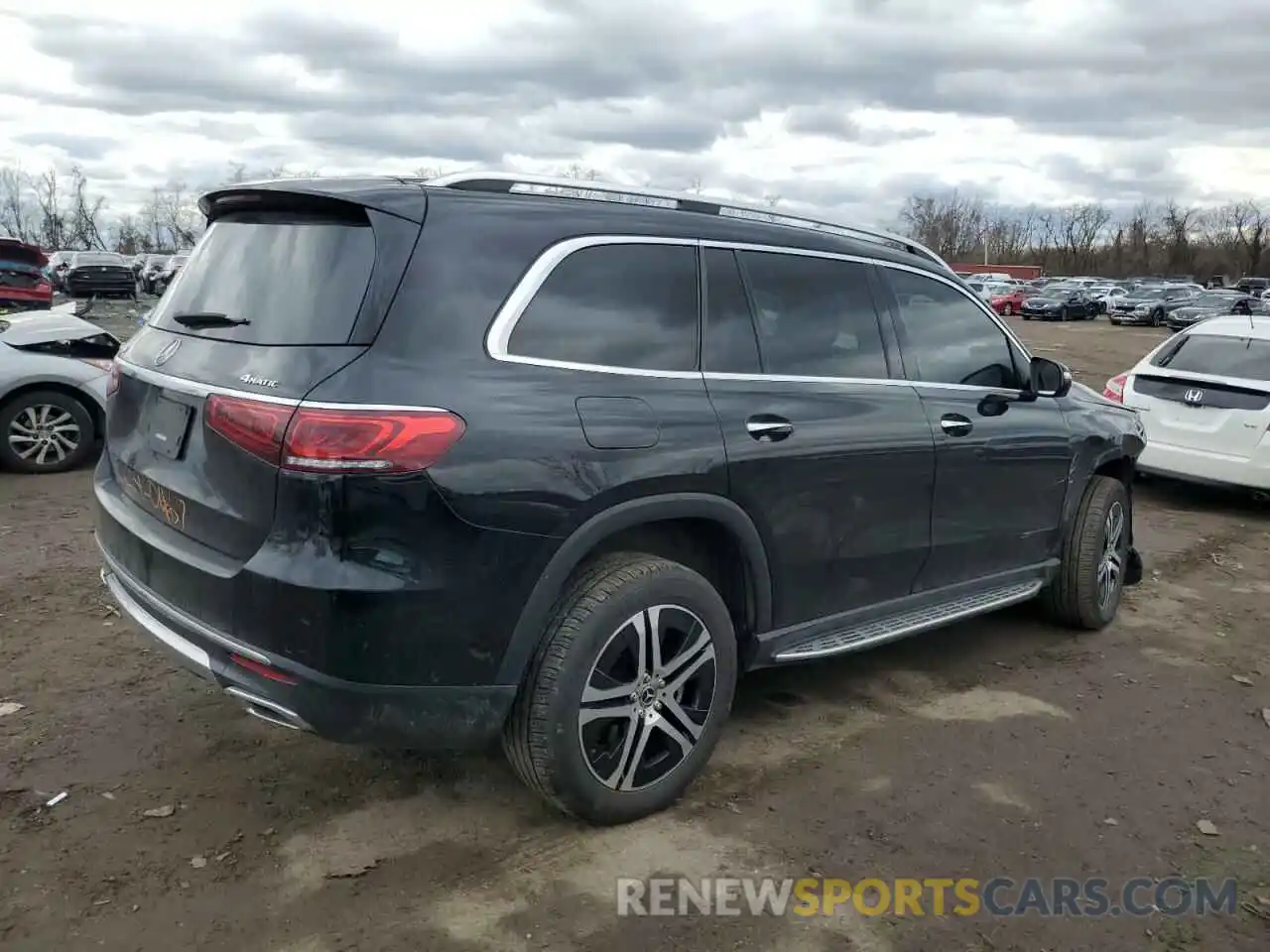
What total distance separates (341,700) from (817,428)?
72.7 inches

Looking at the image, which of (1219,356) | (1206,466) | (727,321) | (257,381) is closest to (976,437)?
(727,321)

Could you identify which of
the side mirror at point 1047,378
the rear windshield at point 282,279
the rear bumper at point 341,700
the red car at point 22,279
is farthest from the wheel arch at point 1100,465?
the red car at point 22,279

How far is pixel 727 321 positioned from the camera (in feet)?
11.9

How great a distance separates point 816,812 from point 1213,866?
1213 mm

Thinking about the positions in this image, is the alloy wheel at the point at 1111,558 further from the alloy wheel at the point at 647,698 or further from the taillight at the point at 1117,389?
the taillight at the point at 1117,389

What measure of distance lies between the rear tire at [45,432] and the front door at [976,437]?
6.73 meters

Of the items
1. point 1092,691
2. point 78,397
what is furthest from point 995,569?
point 78,397

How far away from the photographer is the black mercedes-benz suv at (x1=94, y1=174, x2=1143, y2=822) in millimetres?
2781

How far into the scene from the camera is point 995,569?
477 centimetres

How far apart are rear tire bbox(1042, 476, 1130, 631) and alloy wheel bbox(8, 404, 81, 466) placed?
23.6ft

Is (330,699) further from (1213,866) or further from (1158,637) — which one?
(1158,637)

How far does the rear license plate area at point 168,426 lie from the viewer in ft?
10.2

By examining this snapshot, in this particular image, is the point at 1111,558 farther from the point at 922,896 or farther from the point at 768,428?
the point at 922,896

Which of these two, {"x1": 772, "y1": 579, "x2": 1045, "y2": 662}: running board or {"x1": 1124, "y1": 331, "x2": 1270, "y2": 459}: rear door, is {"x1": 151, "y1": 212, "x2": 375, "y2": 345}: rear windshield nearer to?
{"x1": 772, "y1": 579, "x2": 1045, "y2": 662}: running board
